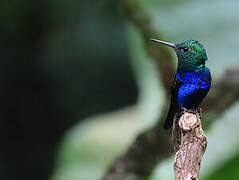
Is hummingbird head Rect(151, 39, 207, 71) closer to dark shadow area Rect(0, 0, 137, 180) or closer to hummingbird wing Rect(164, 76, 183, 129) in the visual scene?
hummingbird wing Rect(164, 76, 183, 129)

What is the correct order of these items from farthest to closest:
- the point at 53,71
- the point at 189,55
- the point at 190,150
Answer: the point at 53,71 < the point at 189,55 < the point at 190,150

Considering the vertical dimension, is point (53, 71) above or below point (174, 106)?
above

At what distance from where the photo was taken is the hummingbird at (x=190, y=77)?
7.31ft

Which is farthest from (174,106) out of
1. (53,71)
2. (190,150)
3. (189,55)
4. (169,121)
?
(53,71)

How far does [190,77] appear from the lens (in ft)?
7.44

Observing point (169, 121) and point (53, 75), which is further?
point (53, 75)

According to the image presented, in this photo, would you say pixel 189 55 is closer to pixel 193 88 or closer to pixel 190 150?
pixel 193 88

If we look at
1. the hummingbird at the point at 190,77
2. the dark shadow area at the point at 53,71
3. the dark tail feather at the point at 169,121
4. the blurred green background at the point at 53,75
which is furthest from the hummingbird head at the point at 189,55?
the dark shadow area at the point at 53,71

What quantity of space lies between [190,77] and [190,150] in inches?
20.1

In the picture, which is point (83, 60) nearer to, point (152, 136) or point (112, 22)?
point (112, 22)

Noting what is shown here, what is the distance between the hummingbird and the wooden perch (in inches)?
7.9

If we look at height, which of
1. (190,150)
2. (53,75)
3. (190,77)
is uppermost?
(53,75)

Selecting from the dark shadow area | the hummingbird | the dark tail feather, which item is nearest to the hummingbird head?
the hummingbird

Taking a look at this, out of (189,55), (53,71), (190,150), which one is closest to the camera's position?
(190,150)
